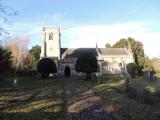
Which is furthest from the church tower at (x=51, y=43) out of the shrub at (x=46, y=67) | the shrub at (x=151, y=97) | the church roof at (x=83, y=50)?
the shrub at (x=151, y=97)

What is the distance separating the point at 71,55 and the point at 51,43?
6.09m

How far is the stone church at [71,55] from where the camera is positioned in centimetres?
7862

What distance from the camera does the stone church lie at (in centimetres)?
7862

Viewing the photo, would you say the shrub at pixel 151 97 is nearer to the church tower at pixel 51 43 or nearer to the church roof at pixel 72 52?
the church tower at pixel 51 43

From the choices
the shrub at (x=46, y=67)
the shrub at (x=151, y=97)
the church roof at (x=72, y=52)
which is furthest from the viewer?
the church roof at (x=72, y=52)

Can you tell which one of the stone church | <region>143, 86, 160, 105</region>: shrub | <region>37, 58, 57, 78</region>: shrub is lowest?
<region>143, 86, 160, 105</region>: shrub

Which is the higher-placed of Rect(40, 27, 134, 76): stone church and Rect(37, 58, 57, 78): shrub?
Rect(40, 27, 134, 76): stone church

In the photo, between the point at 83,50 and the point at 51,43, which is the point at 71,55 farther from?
the point at 51,43

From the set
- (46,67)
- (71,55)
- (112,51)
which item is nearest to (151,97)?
(46,67)

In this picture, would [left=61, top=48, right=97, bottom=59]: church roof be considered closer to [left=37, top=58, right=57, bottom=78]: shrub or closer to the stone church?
the stone church

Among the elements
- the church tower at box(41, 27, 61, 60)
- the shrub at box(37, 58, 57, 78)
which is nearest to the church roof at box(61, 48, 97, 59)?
the church tower at box(41, 27, 61, 60)

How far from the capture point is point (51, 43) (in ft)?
261

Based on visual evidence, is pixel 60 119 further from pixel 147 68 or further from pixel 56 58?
pixel 56 58

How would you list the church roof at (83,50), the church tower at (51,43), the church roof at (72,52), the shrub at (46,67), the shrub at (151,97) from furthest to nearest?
the church roof at (83,50) < the church roof at (72,52) < the church tower at (51,43) < the shrub at (46,67) < the shrub at (151,97)
